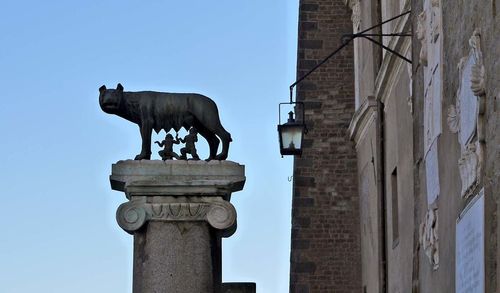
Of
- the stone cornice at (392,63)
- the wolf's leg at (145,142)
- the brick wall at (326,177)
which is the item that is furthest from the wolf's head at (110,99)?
the brick wall at (326,177)

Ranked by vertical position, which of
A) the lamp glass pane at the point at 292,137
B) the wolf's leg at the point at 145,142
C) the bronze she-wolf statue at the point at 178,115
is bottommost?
the wolf's leg at the point at 145,142

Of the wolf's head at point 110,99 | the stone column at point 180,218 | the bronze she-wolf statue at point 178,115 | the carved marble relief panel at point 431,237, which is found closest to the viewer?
the stone column at point 180,218

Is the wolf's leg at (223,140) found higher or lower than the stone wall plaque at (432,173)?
lower

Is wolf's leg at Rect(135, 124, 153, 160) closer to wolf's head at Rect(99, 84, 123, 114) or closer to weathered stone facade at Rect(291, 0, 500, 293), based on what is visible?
wolf's head at Rect(99, 84, 123, 114)

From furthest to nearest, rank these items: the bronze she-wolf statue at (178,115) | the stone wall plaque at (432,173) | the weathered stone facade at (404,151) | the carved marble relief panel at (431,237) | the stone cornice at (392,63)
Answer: the stone cornice at (392,63) < the carved marble relief panel at (431,237) < the stone wall plaque at (432,173) < the bronze she-wolf statue at (178,115) < the weathered stone facade at (404,151)

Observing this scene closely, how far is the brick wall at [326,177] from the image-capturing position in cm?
3403

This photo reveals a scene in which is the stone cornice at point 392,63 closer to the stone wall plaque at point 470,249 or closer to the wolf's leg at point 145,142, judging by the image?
the stone wall plaque at point 470,249

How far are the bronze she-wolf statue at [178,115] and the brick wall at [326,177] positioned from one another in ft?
56.7

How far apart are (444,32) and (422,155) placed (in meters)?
2.54

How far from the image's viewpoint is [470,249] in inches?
611

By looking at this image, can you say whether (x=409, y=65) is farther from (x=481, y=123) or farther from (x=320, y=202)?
(x=320, y=202)

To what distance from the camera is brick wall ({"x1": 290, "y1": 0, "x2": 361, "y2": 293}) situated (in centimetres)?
3403

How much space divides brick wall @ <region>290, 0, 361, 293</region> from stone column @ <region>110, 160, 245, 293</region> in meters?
17.9

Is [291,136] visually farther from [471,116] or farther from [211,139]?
[471,116]
